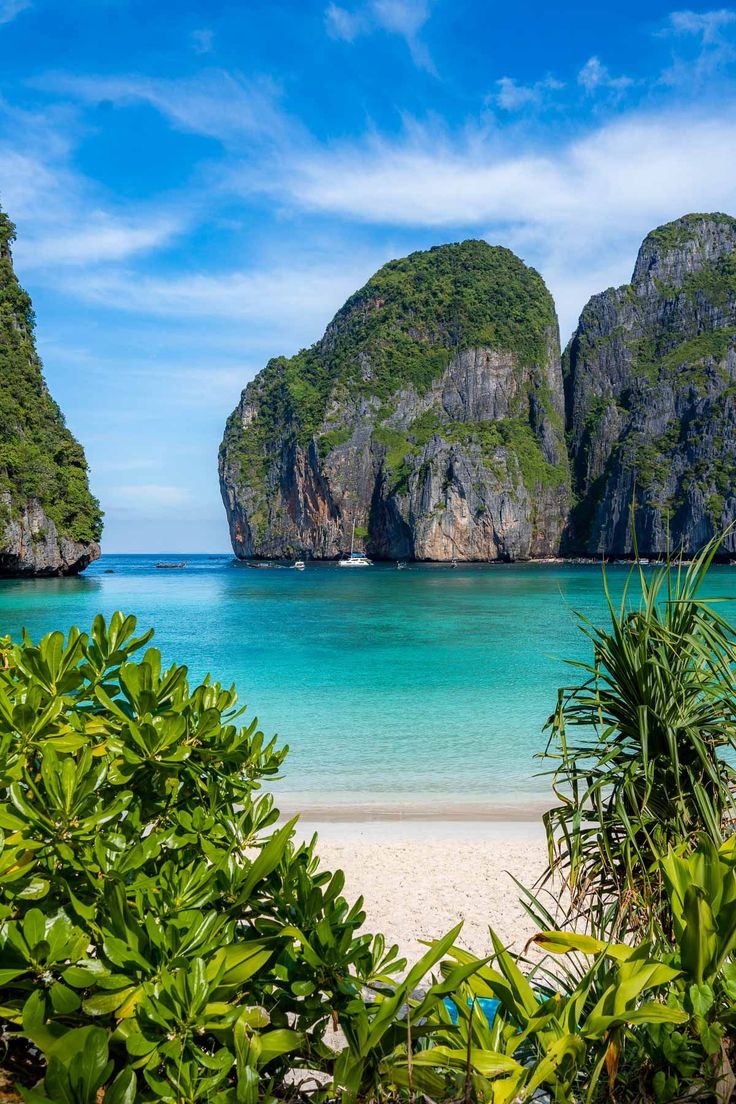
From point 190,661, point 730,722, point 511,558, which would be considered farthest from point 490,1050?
point 511,558

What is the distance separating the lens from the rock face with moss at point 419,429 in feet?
299

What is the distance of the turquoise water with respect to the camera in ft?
29.9

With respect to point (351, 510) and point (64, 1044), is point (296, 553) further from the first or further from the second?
point (64, 1044)

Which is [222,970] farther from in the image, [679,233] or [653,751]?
[679,233]

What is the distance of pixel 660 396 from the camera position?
95312 mm

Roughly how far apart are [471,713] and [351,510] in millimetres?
87103

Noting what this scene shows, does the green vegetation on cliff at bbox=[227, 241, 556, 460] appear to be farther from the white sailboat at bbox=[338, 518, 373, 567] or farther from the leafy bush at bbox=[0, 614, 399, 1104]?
the leafy bush at bbox=[0, 614, 399, 1104]

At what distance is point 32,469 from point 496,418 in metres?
70.4

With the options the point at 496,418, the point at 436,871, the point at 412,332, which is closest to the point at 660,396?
the point at 496,418

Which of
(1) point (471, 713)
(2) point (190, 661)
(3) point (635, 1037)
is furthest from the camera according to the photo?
(2) point (190, 661)

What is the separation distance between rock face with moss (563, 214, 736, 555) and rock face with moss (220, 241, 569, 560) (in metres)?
4.65

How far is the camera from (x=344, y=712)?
13.0m

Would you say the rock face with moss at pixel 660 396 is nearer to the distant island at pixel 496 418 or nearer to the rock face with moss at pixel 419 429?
the distant island at pixel 496 418

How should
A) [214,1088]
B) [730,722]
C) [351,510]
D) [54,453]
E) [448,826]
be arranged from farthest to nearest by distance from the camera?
[351,510]
[54,453]
[448,826]
[730,722]
[214,1088]
